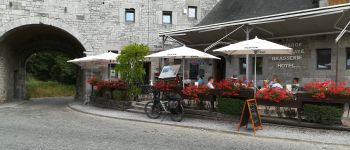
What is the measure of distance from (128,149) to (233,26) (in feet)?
29.2

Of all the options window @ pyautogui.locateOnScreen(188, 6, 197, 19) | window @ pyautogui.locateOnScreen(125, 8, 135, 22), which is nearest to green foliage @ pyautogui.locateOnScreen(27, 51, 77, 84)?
window @ pyautogui.locateOnScreen(125, 8, 135, 22)

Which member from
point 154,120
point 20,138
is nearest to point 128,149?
point 20,138

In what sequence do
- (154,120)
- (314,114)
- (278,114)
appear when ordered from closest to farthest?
1. (314,114)
2. (278,114)
3. (154,120)

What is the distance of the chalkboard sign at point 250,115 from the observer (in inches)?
410

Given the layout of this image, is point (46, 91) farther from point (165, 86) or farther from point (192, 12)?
point (165, 86)

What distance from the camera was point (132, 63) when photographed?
17.5 m

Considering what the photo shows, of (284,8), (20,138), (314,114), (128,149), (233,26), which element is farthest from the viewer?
(284,8)

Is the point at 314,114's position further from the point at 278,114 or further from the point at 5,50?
the point at 5,50

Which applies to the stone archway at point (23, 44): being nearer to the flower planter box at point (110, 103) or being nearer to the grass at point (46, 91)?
the flower planter box at point (110, 103)

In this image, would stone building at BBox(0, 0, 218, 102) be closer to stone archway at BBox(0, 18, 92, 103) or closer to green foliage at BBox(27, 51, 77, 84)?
stone archway at BBox(0, 18, 92, 103)

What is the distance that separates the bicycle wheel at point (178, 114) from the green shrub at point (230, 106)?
1278mm

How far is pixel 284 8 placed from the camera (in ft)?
57.2

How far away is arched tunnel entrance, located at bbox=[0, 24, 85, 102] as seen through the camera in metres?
23.1

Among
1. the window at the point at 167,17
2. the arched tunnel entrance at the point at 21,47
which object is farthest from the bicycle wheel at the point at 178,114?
the arched tunnel entrance at the point at 21,47
